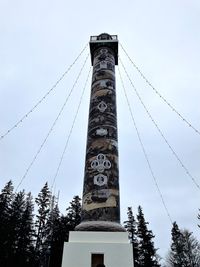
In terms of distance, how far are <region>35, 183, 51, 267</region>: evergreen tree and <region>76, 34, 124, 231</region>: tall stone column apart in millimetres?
22584

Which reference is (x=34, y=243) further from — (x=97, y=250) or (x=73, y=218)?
(x=97, y=250)

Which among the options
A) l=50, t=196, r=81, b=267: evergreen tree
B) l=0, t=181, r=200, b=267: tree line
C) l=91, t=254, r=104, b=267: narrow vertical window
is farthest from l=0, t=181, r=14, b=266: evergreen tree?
l=91, t=254, r=104, b=267: narrow vertical window

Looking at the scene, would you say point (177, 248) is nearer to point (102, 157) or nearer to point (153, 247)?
point (153, 247)

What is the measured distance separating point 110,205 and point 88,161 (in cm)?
238

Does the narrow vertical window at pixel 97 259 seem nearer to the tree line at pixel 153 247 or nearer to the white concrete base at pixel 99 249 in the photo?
the white concrete base at pixel 99 249

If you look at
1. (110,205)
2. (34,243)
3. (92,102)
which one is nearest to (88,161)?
(110,205)

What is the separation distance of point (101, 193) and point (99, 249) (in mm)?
2326

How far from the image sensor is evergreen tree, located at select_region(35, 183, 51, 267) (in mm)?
32594

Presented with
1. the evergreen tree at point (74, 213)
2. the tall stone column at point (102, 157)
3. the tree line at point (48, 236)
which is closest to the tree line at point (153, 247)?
the tree line at point (48, 236)

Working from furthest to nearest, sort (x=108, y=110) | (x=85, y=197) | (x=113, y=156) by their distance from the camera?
(x=108, y=110) → (x=113, y=156) → (x=85, y=197)

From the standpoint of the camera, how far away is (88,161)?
13.8m

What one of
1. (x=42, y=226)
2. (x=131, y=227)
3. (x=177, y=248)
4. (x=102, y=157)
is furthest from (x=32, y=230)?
(x=102, y=157)

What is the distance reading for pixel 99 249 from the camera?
1123cm

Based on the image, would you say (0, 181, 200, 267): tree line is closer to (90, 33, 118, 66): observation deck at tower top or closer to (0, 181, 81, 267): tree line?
(0, 181, 81, 267): tree line
